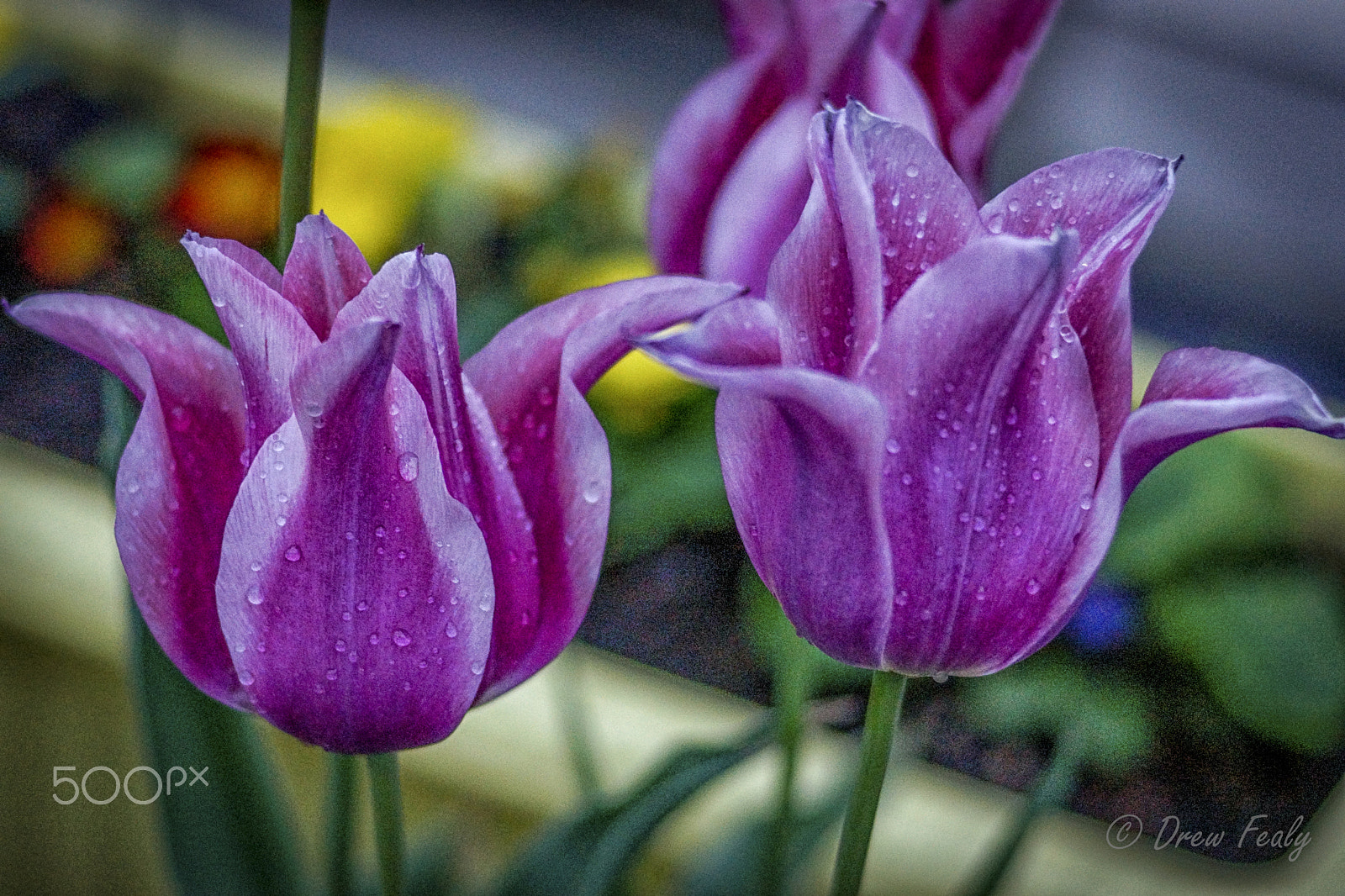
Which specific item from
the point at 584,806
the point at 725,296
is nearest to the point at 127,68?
the point at 584,806

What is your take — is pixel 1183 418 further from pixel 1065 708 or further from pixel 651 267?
pixel 1065 708

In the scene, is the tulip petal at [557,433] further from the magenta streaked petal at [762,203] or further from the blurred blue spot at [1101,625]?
the blurred blue spot at [1101,625]

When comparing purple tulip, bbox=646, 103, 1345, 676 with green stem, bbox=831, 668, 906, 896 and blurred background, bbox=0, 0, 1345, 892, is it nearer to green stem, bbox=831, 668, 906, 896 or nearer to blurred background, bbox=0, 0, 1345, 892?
green stem, bbox=831, 668, 906, 896

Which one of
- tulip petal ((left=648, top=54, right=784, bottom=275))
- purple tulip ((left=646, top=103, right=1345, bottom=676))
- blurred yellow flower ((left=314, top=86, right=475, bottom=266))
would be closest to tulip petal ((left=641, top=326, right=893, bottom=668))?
purple tulip ((left=646, top=103, right=1345, bottom=676))

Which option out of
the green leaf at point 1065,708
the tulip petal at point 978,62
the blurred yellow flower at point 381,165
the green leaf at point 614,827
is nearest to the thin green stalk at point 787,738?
the green leaf at point 614,827

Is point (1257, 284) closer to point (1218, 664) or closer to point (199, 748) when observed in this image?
point (1218, 664)

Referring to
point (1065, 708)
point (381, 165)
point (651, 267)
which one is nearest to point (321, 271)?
point (651, 267)

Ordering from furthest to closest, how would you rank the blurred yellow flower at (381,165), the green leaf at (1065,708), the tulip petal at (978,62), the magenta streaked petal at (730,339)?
the blurred yellow flower at (381,165) < the green leaf at (1065,708) < the tulip petal at (978,62) < the magenta streaked petal at (730,339)
